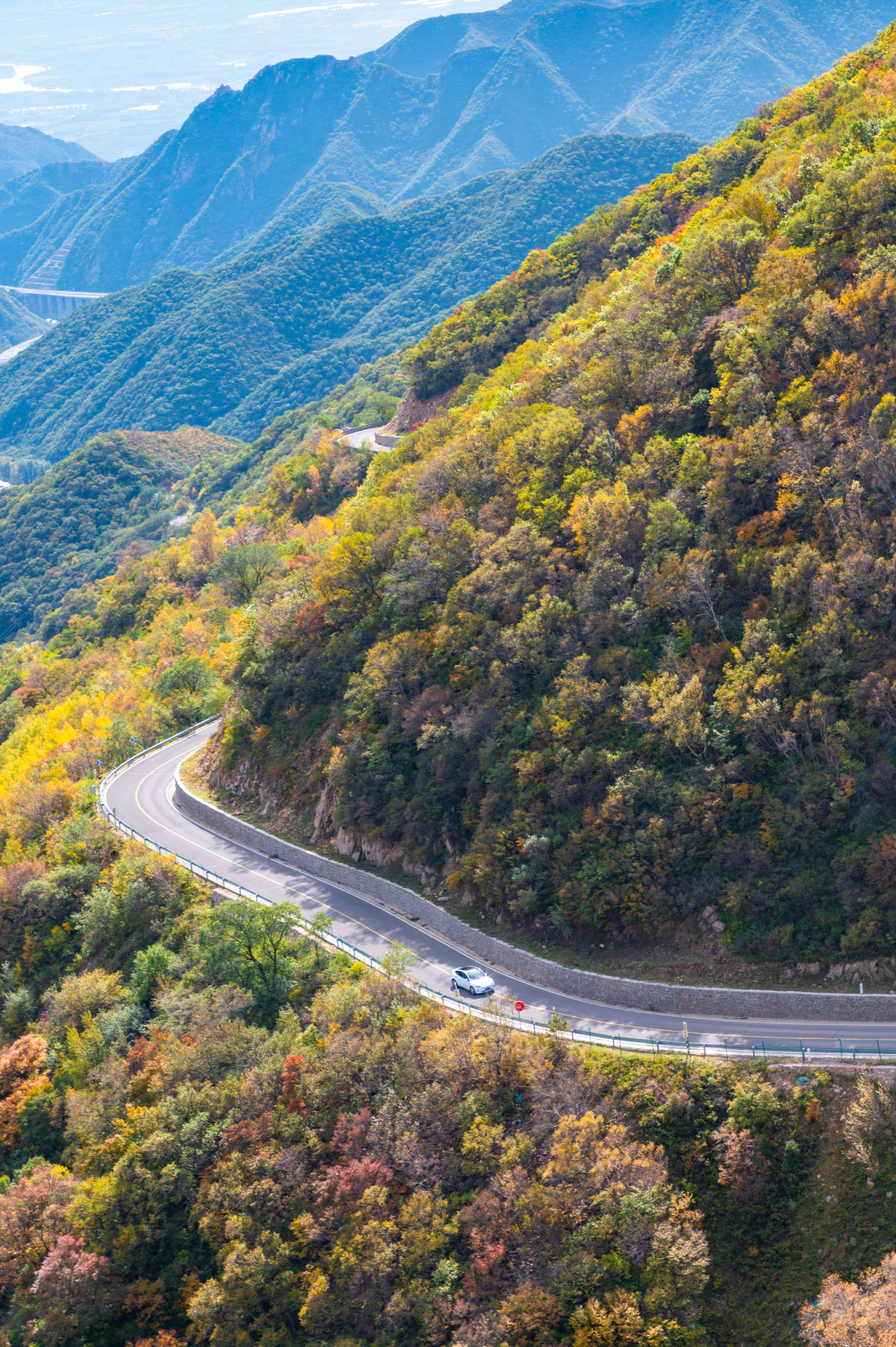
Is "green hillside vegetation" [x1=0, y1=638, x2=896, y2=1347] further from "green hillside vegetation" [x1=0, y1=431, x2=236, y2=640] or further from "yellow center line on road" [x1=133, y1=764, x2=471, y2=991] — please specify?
"green hillside vegetation" [x1=0, y1=431, x2=236, y2=640]

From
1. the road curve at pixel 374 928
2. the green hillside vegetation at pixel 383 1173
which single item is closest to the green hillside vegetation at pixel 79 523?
the road curve at pixel 374 928

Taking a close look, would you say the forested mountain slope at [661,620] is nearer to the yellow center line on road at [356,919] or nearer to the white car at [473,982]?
the yellow center line on road at [356,919]

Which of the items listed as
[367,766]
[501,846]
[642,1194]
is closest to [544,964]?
[501,846]

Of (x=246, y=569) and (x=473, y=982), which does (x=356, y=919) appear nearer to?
(x=473, y=982)

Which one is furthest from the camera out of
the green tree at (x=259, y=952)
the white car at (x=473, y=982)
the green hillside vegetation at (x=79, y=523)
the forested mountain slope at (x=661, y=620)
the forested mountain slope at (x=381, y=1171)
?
the green hillside vegetation at (x=79, y=523)

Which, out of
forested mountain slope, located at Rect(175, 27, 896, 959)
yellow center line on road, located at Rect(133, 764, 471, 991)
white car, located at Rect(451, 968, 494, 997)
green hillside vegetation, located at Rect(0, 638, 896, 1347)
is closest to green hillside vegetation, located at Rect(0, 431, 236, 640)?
yellow center line on road, located at Rect(133, 764, 471, 991)
